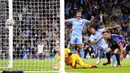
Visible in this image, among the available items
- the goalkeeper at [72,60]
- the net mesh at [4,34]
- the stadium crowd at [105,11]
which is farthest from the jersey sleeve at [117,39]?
the stadium crowd at [105,11]

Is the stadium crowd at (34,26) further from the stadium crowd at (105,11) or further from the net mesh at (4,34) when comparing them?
the stadium crowd at (105,11)

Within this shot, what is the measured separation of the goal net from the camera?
14.1m

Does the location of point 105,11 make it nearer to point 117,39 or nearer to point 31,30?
point 117,39

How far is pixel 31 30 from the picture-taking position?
49.2 feet

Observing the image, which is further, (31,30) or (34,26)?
(34,26)

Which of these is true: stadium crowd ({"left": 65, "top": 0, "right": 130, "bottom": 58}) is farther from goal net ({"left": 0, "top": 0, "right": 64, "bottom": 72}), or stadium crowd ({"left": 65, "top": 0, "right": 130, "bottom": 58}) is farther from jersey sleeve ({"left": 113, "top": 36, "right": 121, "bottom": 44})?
goal net ({"left": 0, "top": 0, "right": 64, "bottom": 72})

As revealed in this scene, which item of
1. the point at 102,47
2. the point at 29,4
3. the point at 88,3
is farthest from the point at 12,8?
the point at 88,3

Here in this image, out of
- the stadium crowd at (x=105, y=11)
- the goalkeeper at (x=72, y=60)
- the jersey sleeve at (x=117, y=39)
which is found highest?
the stadium crowd at (x=105, y=11)

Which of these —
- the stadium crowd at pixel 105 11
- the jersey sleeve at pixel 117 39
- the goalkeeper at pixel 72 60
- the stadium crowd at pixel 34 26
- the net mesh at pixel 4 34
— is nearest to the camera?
the stadium crowd at pixel 34 26

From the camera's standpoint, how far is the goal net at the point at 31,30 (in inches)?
557

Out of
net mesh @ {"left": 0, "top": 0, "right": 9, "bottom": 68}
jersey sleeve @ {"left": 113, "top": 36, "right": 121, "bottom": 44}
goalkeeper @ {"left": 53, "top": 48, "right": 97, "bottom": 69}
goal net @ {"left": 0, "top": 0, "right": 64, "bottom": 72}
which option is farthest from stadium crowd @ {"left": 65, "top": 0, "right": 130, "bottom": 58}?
goalkeeper @ {"left": 53, "top": 48, "right": 97, "bottom": 69}

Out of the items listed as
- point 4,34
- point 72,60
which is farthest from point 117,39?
point 4,34

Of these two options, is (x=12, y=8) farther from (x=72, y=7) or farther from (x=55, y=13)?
(x=72, y=7)

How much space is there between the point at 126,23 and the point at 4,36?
14726 mm
